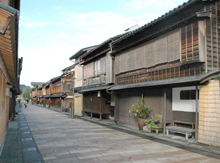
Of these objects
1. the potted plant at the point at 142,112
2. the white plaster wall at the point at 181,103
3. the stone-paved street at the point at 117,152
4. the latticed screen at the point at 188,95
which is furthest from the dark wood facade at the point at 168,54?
the stone-paved street at the point at 117,152

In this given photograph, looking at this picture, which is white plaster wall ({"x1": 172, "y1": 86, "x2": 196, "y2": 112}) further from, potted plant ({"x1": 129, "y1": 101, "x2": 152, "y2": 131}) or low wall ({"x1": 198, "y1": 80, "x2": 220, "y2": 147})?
potted plant ({"x1": 129, "y1": 101, "x2": 152, "y2": 131})

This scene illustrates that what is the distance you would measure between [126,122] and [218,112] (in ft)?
25.7

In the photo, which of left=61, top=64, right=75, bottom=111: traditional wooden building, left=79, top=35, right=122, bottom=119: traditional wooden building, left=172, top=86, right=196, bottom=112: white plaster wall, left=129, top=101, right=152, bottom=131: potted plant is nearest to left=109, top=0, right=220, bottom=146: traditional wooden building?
left=172, top=86, right=196, bottom=112: white plaster wall

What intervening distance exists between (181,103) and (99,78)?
10.1 meters

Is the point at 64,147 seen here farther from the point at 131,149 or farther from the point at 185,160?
the point at 185,160

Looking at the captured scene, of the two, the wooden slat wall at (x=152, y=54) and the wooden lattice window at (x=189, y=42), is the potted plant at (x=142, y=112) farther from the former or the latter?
the wooden lattice window at (x=189, y=42)

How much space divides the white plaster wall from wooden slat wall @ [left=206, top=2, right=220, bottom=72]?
1691mm

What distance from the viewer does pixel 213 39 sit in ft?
30.9

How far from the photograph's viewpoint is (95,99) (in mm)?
21203

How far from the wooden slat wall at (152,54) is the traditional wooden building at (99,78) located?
4.89 feet

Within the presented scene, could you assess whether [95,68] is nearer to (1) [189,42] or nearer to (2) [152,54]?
(2) [152,54]

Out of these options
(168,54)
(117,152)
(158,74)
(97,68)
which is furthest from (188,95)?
(97,68)

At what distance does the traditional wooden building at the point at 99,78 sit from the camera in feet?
58.2

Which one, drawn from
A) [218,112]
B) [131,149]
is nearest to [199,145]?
[218,112]
